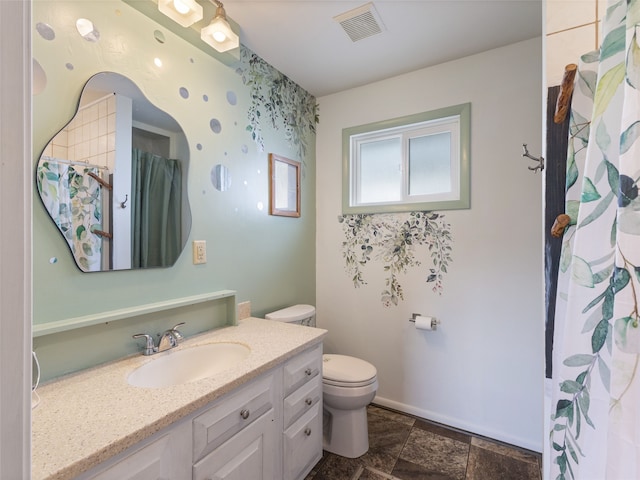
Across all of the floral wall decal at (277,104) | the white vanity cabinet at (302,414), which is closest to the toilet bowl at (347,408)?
the white vanity cabinet at (302,414)

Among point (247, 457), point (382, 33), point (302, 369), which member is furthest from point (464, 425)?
point (382, 33)

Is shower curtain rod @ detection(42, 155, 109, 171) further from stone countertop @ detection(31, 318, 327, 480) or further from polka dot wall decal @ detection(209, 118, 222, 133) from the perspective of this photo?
stone countertop @ detection(31, 318, 327, 480)

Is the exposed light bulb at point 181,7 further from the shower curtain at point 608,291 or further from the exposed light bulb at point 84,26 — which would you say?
the shower curtain at point 608,291

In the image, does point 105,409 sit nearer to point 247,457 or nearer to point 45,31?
point 247,457

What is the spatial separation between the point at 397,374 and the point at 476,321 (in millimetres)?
692

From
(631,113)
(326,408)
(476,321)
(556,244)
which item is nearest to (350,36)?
(556,244)

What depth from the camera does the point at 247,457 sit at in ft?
3.60

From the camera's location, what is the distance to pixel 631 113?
1.26 ft

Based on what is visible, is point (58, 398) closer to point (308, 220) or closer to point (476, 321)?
point (308, 220)

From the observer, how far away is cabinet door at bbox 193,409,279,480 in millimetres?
970

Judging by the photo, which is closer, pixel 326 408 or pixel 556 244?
pixel 556 244

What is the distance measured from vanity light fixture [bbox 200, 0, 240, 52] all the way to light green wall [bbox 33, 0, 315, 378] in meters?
0.15

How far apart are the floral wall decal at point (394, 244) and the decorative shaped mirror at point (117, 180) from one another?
128 centimetres

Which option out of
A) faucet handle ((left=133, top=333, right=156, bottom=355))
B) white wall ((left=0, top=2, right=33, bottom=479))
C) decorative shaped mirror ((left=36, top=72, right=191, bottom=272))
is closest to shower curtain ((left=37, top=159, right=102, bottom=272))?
decorative shaped mirror ((left=36, top=72, right=191, bottom=272))
